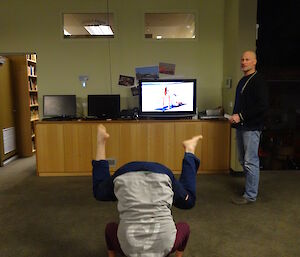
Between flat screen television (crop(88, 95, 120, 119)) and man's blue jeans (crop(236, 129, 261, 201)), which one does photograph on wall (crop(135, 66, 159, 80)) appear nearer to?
flat screen television (crop(88, 95, 120, 119))

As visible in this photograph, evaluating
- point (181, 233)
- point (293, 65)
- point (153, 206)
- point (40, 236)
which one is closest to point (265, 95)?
point (293, 65)

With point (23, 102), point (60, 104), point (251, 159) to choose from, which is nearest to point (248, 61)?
point (251, 159)

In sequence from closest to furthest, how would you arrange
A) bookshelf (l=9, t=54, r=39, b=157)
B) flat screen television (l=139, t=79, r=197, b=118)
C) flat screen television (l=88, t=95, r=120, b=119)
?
1. flat screen television (l=139, t=79, r=197, b=118)
2. flat screen television (l=88, t=95, r=120, b=119)
3. bookshelf (l=9, t=54, r=39, b=157)

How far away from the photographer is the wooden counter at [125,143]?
4164 millimetres

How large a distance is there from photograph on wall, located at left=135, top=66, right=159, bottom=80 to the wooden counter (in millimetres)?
810

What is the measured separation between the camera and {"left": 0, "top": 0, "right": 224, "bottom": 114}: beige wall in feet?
14.6

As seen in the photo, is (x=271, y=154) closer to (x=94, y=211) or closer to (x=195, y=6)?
(x=195, y=6)

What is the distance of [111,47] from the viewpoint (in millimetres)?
4523

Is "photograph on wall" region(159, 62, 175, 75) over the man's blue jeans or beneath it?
over

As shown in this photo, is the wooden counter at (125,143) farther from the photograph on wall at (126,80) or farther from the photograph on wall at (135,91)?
the photograph on wall at (126,80)

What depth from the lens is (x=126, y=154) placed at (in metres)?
4.21

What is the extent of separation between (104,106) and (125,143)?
2.16 feet

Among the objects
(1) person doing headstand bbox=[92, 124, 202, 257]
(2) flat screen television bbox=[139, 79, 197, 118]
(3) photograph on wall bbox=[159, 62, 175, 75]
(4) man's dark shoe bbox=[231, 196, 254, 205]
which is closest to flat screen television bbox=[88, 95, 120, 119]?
(2) flat screen television bbox=[139, 79, 197, 118]

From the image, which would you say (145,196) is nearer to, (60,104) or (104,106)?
(104,106)
